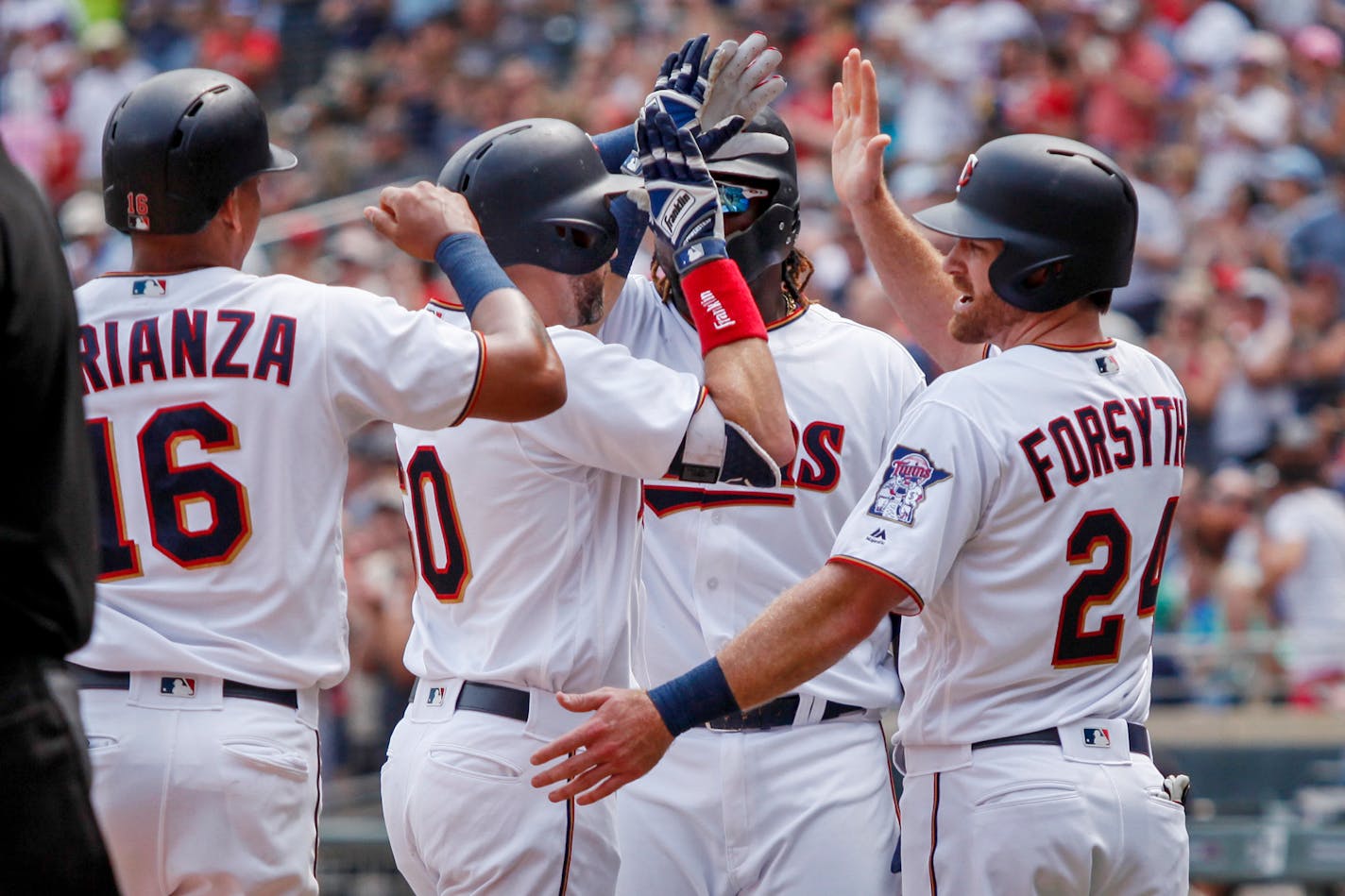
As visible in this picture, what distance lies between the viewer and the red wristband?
375cm

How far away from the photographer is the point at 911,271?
4648 mm

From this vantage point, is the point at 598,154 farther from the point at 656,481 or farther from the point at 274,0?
the point at 274,0

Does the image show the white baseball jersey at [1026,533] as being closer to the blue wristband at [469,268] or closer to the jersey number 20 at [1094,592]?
the jersey number 20 at [1094,592]

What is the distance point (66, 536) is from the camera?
252 cm

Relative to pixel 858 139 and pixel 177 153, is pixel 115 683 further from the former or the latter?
pixel 858 139

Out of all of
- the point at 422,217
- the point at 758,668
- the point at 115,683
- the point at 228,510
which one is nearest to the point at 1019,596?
the point at 758,668

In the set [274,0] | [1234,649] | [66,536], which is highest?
[66,536]

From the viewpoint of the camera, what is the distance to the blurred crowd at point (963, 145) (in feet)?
28.6

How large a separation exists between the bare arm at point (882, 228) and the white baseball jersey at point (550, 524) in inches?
44.0

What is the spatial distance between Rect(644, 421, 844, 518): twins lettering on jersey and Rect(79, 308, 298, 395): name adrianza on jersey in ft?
3.79

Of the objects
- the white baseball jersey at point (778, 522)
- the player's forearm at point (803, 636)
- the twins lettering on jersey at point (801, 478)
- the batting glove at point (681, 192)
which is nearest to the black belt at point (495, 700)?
the player's forearm at point (803, 636)

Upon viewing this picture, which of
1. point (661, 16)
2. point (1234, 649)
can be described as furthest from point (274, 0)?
point (1234, 649)

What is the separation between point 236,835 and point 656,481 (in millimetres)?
1333

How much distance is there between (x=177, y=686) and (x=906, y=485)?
59.8 inches
